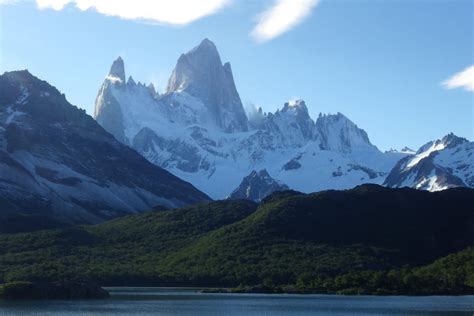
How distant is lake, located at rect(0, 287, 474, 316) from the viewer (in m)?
107

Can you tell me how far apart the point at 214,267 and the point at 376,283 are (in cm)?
3852

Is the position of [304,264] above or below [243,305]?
above

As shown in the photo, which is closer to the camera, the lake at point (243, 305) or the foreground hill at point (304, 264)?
the lake at point (243, 305)

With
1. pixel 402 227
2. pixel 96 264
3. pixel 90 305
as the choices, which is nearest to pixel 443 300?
pixel 90 305

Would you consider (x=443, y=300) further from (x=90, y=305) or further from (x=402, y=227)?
(x=402, y=227)

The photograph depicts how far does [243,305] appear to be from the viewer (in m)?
119

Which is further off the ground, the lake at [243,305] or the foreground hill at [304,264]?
the foreground hill at [304,264]

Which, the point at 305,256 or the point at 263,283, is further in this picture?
the point at 305,256

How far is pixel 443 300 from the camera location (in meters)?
130

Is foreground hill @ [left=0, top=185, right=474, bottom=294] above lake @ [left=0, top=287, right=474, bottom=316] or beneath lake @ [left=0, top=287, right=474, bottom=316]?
above

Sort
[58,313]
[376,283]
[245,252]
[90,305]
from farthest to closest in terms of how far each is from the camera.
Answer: [245,252], [376,283], [90,305], [58,313]

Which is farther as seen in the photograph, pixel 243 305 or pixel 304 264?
pixel 304 264

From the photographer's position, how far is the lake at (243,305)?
107m

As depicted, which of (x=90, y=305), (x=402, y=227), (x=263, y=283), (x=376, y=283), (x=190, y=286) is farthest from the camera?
(x=402, y=227)
